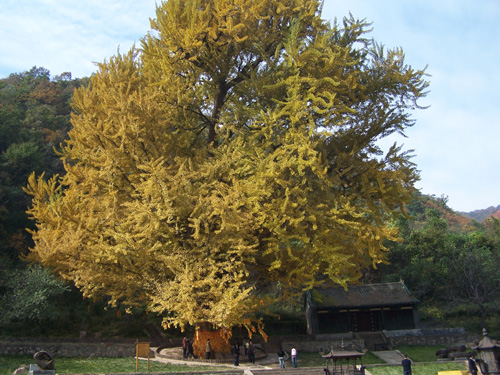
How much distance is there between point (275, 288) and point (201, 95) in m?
16.5

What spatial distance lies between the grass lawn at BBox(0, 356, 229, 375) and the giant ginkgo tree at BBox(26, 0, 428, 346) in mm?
2011

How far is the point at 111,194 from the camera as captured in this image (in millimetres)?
15812

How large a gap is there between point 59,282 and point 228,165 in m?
9.80

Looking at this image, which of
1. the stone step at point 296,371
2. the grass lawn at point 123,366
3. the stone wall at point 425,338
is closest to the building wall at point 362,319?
the stone wall at point 425,338

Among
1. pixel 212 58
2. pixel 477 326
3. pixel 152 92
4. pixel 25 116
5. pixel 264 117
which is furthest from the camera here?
pixel 25 116

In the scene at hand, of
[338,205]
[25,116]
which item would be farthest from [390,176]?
[25,116]

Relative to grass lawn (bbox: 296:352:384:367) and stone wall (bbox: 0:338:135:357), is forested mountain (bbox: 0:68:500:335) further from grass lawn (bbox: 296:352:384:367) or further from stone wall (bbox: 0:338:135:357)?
grass lawn (bbox: 296:352:384:367)

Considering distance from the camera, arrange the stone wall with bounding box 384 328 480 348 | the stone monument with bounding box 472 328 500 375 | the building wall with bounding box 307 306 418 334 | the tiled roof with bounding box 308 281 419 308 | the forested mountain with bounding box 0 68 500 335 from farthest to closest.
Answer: the building wall with bounding box 307 306 418 334
the tiled roof with bounding box 308 281 419 308
the stone wall with bounding box 384 328 480 348
the forested mountain with bounding box 0 68 500 335
the stone monument with bounding box 472 328 500 375

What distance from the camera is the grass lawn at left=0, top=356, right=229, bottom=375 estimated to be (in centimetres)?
1405

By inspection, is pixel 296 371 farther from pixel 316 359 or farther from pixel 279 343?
pixel 279 343

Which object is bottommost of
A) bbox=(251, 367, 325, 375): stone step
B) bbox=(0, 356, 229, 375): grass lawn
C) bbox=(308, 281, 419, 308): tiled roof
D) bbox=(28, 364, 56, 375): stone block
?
bbox=(251, 367, 325, 375): stone step

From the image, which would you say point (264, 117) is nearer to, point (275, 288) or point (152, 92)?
point (152, 92)

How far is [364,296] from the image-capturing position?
86.2 ft

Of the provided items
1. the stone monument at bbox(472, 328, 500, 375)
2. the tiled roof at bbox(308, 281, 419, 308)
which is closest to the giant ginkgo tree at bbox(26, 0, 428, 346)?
the stone monument at bbox(472, 328, 500, 375)
